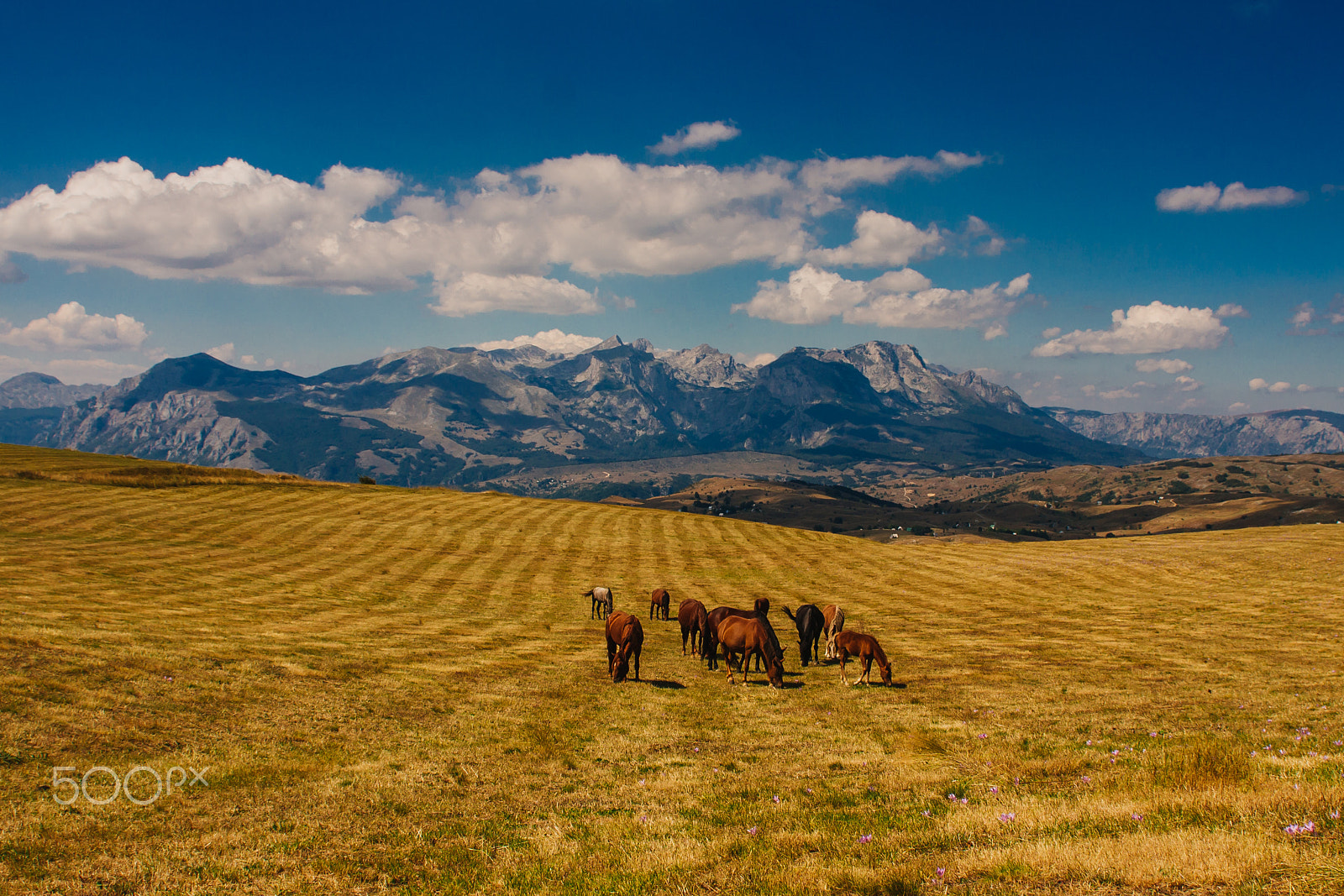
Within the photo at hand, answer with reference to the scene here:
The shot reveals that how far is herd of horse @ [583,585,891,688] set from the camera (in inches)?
971

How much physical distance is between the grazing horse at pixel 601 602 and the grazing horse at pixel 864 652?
52.4 feet

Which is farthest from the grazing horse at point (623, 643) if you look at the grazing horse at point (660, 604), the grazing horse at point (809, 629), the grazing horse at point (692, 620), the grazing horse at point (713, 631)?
the grazing horse at point (660, 604)

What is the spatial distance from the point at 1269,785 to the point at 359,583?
44.7 metres

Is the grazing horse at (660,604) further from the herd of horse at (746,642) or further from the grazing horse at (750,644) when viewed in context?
the grazing horse at (750,644)

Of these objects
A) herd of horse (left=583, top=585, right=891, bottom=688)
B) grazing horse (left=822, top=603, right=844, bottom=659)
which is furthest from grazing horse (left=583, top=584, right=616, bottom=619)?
grazing horse (left=822, top=603, right=844, bottom=659)

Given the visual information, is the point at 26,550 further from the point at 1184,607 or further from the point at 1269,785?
the point at 1184,607

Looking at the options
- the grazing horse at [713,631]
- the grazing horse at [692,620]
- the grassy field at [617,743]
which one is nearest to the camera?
the grassy field at [617,743]

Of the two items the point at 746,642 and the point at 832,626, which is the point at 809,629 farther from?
the point at 746,642

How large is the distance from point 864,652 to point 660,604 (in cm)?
1619

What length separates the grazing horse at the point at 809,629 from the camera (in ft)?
96.2

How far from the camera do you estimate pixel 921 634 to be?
1400 inches

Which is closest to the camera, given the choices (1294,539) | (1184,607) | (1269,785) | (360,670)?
(1269,785)

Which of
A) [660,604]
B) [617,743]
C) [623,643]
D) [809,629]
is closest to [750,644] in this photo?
[623,643]

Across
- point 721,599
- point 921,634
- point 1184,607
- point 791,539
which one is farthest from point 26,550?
point 1184,607
